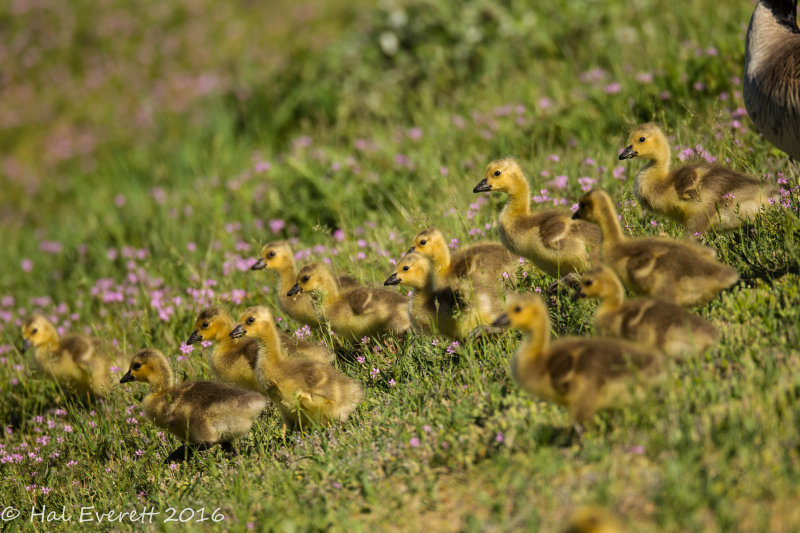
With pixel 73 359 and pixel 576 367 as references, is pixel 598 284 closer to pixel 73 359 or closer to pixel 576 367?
pixel 576 367

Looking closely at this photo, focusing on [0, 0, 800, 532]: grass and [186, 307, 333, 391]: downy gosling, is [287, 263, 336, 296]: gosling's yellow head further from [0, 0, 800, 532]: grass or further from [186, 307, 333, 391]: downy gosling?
[0, 0, 800, 532]: grass

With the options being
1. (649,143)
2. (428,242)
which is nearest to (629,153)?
(649,143)

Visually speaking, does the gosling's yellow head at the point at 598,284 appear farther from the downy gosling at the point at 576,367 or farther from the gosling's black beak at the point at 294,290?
the gosling's black beak at the point at 294,290

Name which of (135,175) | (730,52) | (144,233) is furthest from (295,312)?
(135,175)

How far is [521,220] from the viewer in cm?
719

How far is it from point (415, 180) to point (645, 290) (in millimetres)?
5304

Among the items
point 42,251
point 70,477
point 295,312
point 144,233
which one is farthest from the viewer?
point 42,251

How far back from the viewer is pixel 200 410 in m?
6.59

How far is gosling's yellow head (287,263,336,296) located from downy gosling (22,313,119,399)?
7.94 ft

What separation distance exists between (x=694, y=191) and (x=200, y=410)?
4.33 meters

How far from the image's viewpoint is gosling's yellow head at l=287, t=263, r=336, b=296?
7.50 meters

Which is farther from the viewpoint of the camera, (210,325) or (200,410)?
(210,325)

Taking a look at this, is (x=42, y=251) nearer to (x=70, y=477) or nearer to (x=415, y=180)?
(x=415, y=180)

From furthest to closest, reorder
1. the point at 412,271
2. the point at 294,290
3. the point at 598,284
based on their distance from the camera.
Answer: the point at 294,290 < the point at 412,271 < the point at 598,284
